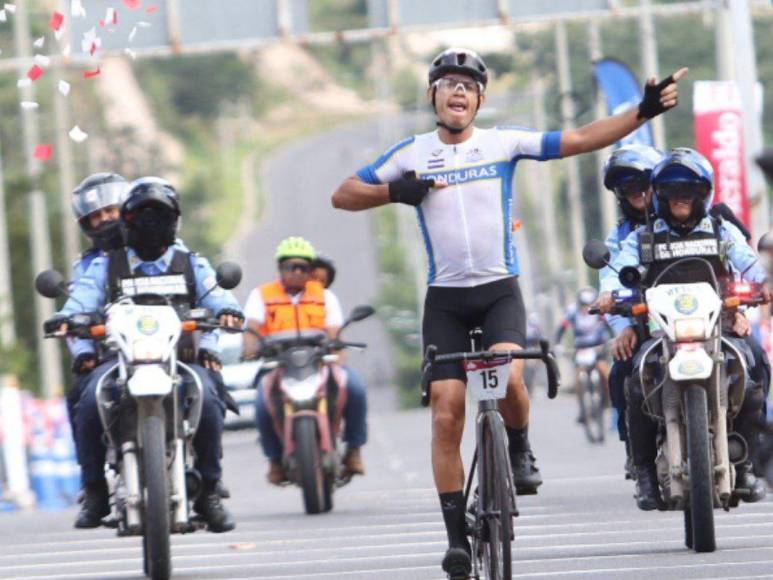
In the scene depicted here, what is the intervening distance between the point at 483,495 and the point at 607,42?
65637 mm

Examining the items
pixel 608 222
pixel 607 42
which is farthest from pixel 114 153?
pixel 608 222

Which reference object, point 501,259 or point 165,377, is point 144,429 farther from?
point 501,259

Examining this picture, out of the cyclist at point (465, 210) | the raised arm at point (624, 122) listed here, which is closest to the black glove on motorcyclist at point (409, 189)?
the cyclist at point (465, 210)

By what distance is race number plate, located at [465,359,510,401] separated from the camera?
10844 millimetres

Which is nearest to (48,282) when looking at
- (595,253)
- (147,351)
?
(147,351)

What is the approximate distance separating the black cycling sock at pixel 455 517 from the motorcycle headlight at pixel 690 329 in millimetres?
1680

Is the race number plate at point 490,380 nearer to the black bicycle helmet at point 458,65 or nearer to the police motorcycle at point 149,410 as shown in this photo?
the black bicycle helmet at point 458,65

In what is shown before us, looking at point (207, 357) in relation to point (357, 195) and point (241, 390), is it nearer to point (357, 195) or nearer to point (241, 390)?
point (357, 195)

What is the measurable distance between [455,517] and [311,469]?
693 cm

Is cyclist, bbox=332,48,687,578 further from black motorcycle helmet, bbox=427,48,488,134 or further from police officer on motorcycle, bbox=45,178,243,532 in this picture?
police officer on motorcycle, bbox=45,178,243,532

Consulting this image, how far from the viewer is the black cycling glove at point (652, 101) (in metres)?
11.0

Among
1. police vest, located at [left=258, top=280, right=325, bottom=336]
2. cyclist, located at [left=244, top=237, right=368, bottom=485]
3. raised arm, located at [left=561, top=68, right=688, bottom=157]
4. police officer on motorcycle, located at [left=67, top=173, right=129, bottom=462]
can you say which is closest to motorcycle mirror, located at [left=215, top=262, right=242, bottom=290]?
police officer on motorcycle, located at [left=67, top=173, right=129, bottom=462]

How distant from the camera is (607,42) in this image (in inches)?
2980

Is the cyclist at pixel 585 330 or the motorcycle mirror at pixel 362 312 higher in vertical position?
the motorcycle mirror at pixel 362 312
